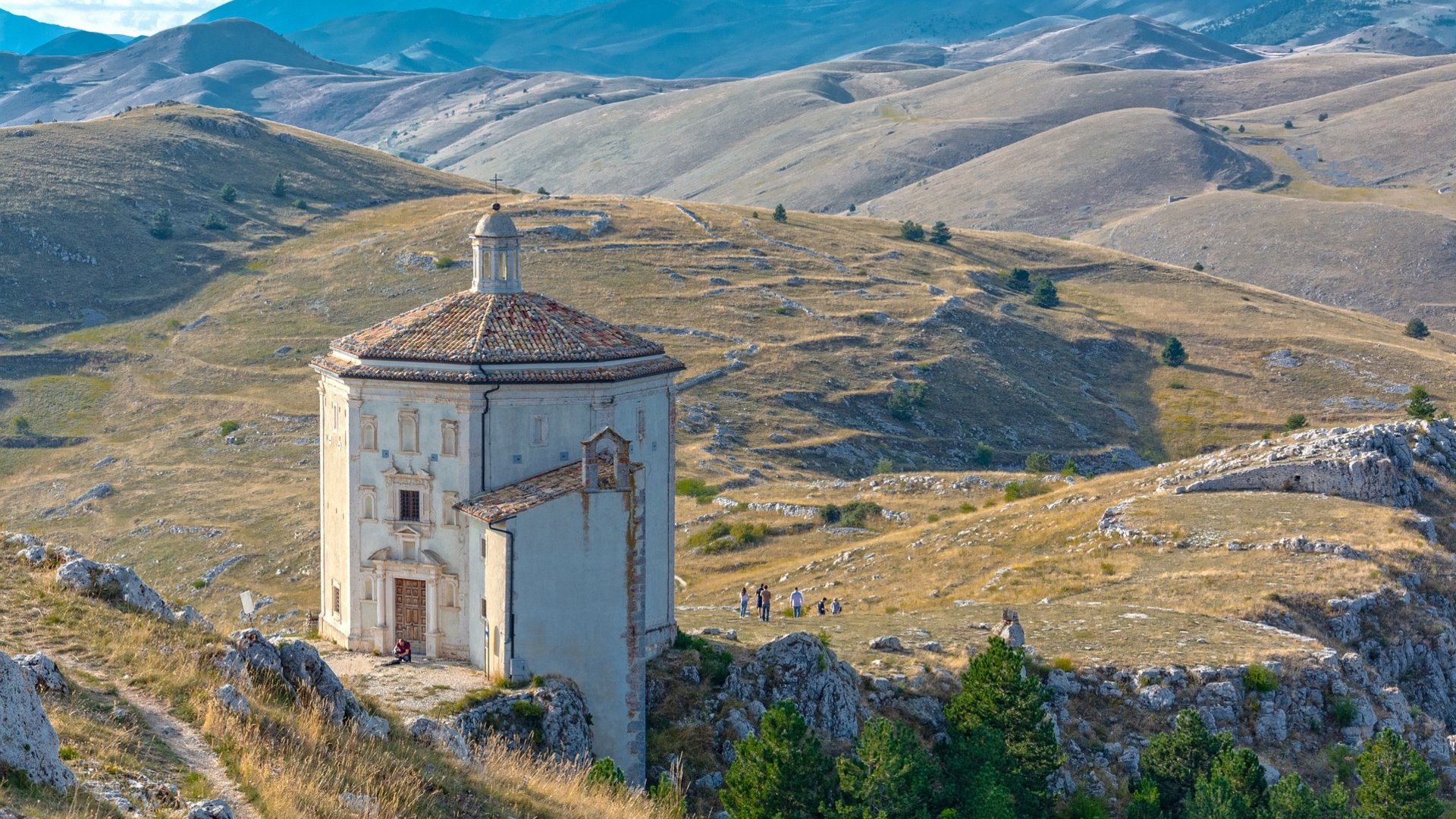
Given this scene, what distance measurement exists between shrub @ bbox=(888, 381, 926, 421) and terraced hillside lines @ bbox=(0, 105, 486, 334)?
55.5 metres

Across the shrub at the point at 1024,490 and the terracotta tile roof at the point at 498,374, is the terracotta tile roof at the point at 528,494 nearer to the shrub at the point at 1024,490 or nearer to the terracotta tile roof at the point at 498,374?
the terracotta tile roof at the point at 498,374

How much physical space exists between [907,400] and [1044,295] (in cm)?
3683

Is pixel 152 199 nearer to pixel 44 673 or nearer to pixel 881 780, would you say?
pixel 881 780

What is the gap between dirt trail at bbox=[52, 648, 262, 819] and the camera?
55.5ft

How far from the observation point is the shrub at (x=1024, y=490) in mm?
65750

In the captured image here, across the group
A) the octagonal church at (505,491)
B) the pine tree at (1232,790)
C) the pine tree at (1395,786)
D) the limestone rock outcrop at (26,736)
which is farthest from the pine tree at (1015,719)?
the limestone rock outcrop at (26,736)

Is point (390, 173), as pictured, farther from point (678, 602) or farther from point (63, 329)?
point (678, 602)

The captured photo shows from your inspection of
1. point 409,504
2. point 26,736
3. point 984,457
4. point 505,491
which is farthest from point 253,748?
point 984,457

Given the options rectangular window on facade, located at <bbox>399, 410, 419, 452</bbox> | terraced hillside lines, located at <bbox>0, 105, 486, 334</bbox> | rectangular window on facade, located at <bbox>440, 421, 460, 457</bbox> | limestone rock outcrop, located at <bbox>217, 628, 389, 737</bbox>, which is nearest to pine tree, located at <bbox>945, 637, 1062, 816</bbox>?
rectangular window on facade, located at <bbox>440, 421, 460, 457</bbox>

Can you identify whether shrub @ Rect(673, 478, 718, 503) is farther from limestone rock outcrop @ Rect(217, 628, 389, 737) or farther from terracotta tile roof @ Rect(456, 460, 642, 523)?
limestone rock outcrop @ Rect(217, 628, 389, 737)

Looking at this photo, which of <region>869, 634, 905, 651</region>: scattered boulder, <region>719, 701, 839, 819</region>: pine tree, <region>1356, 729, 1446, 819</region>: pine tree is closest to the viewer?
<region>719, 701, 839, 819</region>: pine tree

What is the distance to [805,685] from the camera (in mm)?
35750

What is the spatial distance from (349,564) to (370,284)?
79.1 m

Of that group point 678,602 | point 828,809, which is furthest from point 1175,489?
point 828,809
